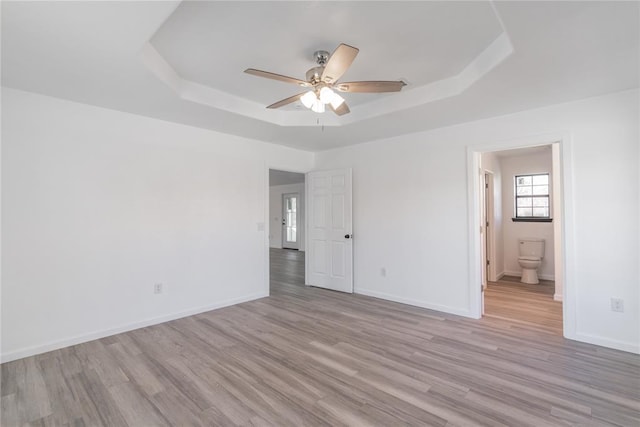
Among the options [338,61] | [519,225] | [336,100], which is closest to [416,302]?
[336,100]

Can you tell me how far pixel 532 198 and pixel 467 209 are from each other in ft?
10.2

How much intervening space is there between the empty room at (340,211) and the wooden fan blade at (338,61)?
0.06ft

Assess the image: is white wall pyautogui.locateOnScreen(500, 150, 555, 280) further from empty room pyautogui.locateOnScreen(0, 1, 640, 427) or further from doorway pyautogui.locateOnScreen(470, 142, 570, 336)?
empty room pyautogui.locateOnScreen(0, 1, 640, 427)

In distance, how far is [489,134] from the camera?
12.0ft

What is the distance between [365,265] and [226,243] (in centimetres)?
217

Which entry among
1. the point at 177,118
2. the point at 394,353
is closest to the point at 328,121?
the point at 177,118

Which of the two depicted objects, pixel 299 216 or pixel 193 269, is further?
pixel 299 216

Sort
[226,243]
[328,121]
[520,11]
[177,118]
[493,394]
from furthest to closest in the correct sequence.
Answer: [226,243] < [328,121] < [177,118] < [493,394] < [520,11]

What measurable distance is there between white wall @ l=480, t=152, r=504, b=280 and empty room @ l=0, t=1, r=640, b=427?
3.43 ft

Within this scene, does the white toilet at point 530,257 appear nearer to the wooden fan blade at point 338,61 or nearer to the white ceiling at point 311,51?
the white ceiling at point 311,51

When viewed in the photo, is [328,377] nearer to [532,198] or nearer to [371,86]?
[371,86]

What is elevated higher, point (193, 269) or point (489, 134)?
point (489, 134)

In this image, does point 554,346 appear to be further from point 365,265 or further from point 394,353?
point 365,265

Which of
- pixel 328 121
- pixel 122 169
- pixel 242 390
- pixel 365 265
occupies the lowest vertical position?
pixel 242 390
